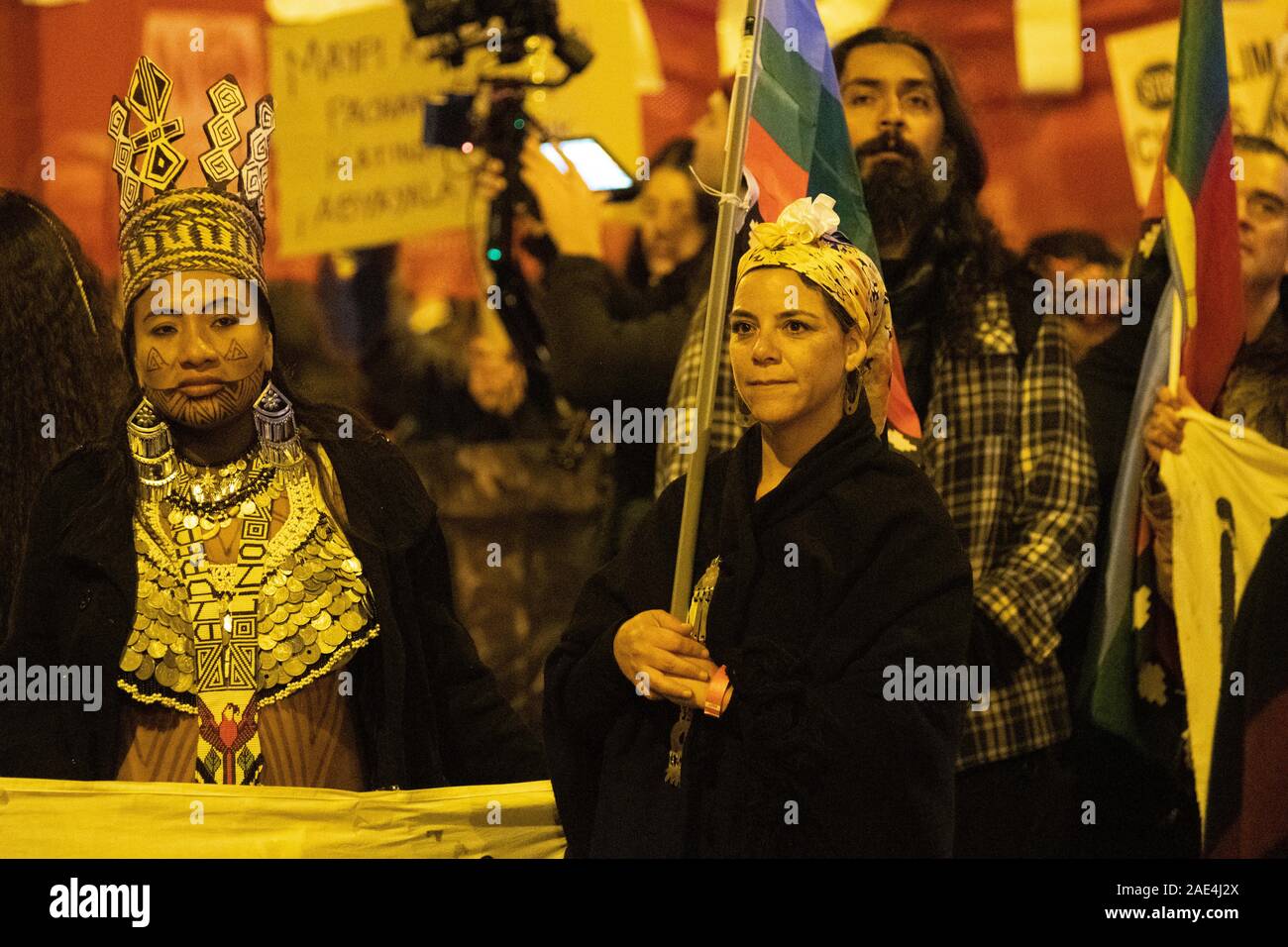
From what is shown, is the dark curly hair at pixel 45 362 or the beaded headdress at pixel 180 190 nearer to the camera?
the beaded headdress at pixel 180 190

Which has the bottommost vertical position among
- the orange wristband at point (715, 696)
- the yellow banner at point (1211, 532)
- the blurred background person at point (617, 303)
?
the orange wristband at point (715, 696)

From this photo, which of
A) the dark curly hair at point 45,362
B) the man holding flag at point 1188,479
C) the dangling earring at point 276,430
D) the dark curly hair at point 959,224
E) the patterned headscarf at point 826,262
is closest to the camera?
the patterned headscarf at point 826,262

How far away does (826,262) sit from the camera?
10.2ft

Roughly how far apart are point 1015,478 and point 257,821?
1859mm

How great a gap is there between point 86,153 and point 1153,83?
8.57 ft

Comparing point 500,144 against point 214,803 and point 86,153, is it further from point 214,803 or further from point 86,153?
point 214,803

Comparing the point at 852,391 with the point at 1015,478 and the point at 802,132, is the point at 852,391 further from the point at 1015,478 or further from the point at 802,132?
the point at 1015,478

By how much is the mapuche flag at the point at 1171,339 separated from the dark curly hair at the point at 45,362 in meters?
2.27

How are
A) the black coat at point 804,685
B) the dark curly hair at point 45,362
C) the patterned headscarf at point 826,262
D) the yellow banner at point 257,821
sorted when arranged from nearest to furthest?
1. the black coat at point 804,685
2. the patterned headscarf at point 826,262
3. the yellow banner at point 257,821
4. the dark curly hair at point 45,362

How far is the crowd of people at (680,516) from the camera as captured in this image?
3.03 meters

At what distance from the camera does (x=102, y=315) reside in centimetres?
400

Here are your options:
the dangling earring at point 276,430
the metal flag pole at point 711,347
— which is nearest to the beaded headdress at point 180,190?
the dangling earring at point 276,430

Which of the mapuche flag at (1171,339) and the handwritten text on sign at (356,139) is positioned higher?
the handwritten text on sign at (356,139)

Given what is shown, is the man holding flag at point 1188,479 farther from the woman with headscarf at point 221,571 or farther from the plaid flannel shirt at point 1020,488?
the woman with headscarf at point 221,571
